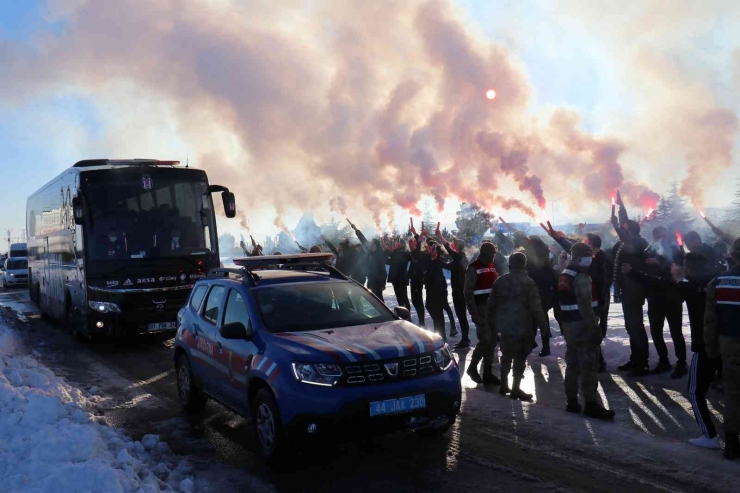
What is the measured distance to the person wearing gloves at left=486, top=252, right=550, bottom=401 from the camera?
7.36m

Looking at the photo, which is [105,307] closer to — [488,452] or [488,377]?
[488,377]

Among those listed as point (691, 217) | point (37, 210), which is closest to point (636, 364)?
point (37, 210)

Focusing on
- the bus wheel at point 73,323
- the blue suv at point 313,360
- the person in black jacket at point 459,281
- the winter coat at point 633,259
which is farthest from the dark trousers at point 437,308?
the bus wheel at point 73,323

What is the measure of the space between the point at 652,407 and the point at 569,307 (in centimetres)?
150

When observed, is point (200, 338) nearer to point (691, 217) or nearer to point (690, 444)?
point (690, 444)

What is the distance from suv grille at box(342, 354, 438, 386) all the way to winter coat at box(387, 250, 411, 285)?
26.3 feet

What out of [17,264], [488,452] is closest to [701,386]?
[488,452]

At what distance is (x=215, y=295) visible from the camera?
22.5 ft

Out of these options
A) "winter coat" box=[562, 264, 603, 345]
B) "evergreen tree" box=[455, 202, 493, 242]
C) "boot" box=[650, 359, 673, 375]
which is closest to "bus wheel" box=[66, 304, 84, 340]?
"winter coat" box=[562, 264, 603, 345]

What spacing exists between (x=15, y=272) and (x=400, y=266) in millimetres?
28261

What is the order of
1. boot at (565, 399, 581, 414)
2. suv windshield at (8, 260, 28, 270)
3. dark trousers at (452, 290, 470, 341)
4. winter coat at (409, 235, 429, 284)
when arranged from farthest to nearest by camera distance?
suv windshield at (8, 260, 28, 270), winter coat at (409, 235, 429, 284), dark trousers at (452, 290, 470, 341), boot at (565, 399, 581, 414)

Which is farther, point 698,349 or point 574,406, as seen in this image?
A: point 574,406

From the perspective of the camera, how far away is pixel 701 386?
18.8 feet

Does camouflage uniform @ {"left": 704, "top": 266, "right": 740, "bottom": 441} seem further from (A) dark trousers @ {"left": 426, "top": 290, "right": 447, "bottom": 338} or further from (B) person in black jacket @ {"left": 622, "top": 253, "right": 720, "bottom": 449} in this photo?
(A) dark trousers @ {"left": 426, "top": 290, "right": 447, "bottom": 338}
